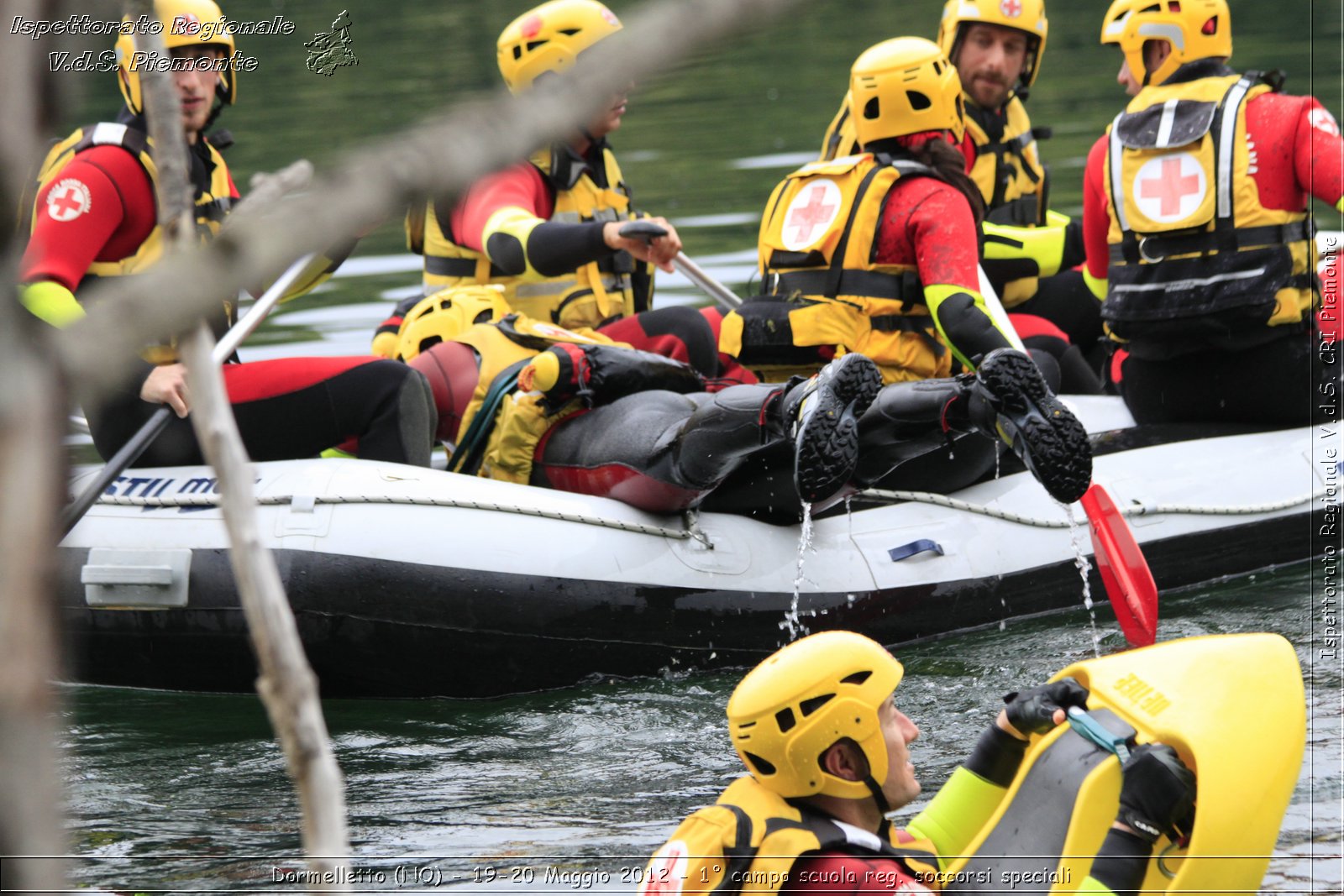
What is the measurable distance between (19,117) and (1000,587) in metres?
4.81

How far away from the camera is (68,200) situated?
4.70m

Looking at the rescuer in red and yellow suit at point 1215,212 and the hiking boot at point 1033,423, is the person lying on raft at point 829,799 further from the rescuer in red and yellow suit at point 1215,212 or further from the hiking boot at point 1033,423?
the rescuer in red and yellow suit at point 1215,212

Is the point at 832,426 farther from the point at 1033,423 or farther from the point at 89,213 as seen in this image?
the point at 89,213

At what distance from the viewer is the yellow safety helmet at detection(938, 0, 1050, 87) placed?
6.98 m

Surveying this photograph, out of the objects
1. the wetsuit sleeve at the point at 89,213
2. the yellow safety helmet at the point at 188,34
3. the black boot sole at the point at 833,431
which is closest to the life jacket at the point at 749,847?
the black boot sole at the point at 833,431

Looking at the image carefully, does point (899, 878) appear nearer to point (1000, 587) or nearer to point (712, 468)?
point (712, 468)

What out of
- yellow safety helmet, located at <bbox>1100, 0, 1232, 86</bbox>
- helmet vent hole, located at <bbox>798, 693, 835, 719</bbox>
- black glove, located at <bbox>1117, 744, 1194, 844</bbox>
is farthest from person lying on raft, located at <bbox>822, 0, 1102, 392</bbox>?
helmet vent hole, located at <bbox>798, 693, 835, 719</bbox>

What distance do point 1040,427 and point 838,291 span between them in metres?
1.15

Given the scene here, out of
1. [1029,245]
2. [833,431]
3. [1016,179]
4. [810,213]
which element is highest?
[810,213]

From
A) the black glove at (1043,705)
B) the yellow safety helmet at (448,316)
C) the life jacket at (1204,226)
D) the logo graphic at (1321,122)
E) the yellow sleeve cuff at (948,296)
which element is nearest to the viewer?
the black glove at (1043,705)

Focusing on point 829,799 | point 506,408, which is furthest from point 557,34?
point 829,799

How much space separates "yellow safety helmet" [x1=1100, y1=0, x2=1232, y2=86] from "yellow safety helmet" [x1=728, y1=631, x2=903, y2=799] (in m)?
3.44

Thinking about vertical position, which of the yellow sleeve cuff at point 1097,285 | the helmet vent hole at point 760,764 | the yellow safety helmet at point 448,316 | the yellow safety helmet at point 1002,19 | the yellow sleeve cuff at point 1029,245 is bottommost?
the helmet vent hole at point 760,764

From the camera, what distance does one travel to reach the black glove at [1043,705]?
301 centimetres
